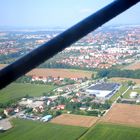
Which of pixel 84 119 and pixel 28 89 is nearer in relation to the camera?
pixel 84 119

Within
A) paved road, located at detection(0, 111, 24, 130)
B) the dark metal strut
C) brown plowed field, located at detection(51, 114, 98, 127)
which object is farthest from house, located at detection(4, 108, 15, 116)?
the dark metal strut

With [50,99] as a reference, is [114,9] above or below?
above

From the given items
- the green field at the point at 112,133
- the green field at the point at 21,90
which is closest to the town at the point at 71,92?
the green field at the point at 21,90

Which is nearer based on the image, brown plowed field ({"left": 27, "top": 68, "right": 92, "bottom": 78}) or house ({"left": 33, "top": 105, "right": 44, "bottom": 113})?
house ({"left": 33, "top": 105, "right": 44, "bottom": 113})

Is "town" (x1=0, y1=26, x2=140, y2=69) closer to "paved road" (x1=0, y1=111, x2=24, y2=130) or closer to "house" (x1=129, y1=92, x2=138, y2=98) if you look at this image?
"house" (x1=129, y1=92, x2=138, y2=98)

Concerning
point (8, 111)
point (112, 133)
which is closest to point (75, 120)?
point (112, 133)

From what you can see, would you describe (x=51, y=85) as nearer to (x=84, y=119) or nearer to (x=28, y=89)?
(x=28, y=89)

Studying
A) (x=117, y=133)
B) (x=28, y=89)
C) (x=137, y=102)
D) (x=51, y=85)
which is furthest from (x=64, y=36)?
(x=51, y=85)
